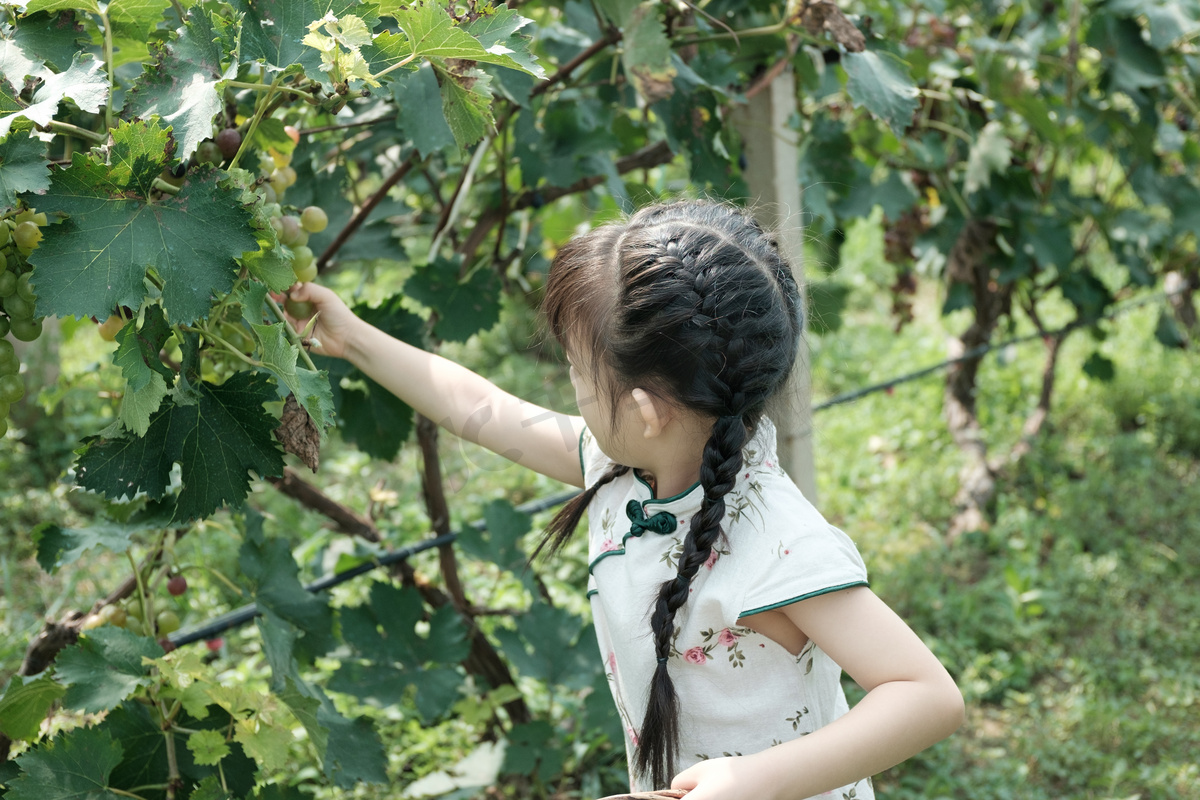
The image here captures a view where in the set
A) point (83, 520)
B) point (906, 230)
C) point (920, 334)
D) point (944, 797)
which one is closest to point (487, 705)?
point (944, 797)

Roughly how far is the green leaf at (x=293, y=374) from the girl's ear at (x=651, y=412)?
33cm

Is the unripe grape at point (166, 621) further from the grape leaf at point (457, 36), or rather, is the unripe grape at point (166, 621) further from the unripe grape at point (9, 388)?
the grape leaf at point (457, 36)

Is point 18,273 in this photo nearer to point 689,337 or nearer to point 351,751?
point 689,337

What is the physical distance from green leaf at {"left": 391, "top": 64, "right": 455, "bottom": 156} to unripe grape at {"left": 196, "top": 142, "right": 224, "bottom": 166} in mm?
366

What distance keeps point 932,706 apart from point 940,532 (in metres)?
2.51

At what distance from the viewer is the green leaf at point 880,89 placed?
1.49m

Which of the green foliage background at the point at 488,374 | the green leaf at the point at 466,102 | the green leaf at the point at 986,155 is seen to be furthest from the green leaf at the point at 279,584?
the green leaf at the point at 986,155

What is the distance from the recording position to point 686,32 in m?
1.59

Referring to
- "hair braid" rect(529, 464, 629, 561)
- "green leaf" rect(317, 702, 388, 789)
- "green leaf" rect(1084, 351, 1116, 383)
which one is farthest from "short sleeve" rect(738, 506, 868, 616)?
"green leaf" rect(1084, 351, 1116, 383)

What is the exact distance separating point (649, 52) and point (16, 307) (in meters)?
0.90

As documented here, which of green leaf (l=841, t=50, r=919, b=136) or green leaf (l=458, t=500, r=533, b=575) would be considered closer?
green leaf (l=841, t=50, r=919, b=136)

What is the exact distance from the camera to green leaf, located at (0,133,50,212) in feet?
2.65

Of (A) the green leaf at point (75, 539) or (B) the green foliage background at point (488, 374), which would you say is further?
(A) the green leaf at point (75, 539)

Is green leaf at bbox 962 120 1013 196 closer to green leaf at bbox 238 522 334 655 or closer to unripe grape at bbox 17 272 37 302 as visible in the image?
green leaf at bbox 238 522 334 655
